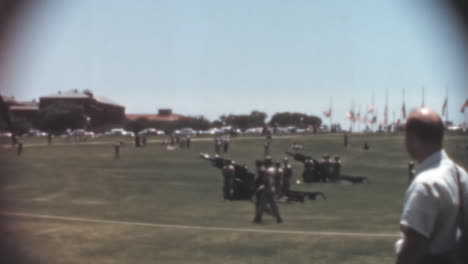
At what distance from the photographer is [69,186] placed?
2647cm

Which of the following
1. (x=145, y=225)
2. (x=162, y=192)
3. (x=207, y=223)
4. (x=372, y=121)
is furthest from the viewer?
(x=372, y=121)

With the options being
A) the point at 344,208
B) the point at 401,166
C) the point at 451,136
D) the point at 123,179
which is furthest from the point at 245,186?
the point at 451,136

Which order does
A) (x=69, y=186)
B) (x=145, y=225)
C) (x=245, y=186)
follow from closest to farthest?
(x=145, y=225) < (x=245, y=186) < (x=69, y=186)

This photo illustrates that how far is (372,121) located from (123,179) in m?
85.5

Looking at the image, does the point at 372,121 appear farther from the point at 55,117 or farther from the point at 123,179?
the point at 123,179

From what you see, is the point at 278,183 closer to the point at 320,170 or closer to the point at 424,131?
the point at 320,170

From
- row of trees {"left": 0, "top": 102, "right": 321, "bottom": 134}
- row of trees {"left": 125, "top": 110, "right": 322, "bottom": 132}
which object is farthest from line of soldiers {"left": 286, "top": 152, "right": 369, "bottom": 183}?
row of trees {"left": 125, "top": 110, "right": 322, "bottom": 132}

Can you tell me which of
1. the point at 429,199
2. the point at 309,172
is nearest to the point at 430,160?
the point at 429,199

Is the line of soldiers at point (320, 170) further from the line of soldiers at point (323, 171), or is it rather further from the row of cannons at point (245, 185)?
the row of cannons at point (245, 185)

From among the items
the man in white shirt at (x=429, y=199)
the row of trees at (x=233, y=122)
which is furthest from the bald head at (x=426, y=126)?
the row of trees at (x=233, y=122)

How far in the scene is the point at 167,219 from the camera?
15.6 meters

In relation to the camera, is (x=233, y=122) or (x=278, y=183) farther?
(x=233, y=122)

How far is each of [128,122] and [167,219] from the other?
12846 centimetres

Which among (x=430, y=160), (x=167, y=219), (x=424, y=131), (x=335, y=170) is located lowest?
(x=167, y=219)
